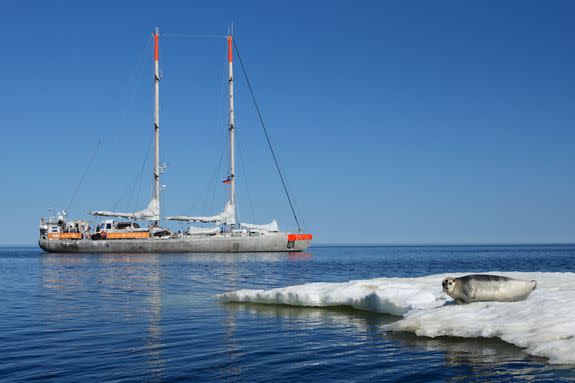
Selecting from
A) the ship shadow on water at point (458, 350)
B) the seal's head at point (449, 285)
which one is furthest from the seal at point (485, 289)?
the ship shadow on water at point (458, 350)

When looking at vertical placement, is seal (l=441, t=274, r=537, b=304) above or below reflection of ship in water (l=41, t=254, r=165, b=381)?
above

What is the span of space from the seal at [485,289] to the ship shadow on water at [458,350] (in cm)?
222

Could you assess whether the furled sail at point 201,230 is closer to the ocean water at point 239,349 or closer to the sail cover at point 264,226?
the sail cover at point 264,226

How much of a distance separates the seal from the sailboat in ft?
278

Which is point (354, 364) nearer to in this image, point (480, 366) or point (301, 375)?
point (301, 375)

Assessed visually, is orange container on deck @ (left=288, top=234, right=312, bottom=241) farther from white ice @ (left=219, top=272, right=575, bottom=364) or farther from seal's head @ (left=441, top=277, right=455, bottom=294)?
seal's head @ (left=441, top=277, right=455, bottom=294)

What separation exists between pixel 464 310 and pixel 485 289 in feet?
4.39

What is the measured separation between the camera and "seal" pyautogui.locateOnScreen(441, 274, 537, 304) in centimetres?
1557

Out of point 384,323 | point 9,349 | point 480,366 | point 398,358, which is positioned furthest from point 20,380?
point 384,323

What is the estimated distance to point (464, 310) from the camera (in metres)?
14.6

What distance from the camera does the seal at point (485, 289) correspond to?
51.1ft

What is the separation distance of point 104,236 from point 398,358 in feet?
A: 325

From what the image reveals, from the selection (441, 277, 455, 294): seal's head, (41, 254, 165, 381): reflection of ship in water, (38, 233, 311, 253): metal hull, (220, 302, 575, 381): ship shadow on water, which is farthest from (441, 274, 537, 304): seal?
(38, 233, 311, 253): metal hull

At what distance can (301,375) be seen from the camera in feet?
35.8
